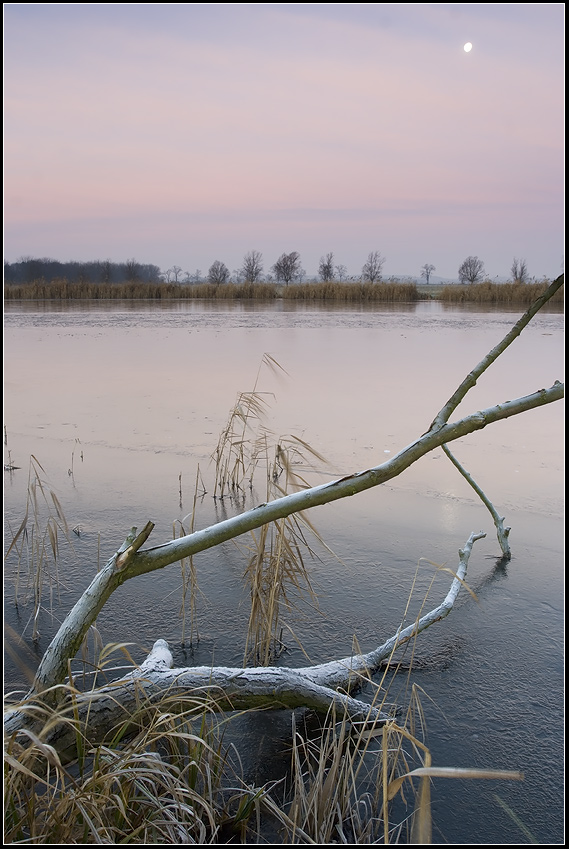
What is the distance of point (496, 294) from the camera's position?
23438 millimetres

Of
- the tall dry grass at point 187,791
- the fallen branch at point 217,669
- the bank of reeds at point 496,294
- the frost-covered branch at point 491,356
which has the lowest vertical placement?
the tall dry grass at point 187,791

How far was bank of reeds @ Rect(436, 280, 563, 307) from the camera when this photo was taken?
21922 millimetres

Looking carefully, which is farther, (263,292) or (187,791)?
(263,292)

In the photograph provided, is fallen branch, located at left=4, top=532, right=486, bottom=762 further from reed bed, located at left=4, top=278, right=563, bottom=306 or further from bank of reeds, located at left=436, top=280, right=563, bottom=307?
reed bed, located at left=4, top=278, right=563, bottom=306

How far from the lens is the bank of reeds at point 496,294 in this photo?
2192cm

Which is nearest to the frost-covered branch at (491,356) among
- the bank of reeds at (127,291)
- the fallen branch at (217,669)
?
the fallen branch at (217,669)

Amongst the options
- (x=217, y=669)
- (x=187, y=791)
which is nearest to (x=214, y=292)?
(x=217, y=669)

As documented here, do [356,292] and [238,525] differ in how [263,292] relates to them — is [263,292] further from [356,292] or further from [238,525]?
[238,525]

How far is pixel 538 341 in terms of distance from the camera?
11.5m

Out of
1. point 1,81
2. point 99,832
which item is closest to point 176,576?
Result: point 99,832

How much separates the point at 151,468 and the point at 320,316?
41.5 ft

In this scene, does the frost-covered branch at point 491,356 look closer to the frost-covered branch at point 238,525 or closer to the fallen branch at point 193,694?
the frost-covered branch at point 238,525

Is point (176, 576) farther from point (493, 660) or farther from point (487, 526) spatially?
point (487, 526)

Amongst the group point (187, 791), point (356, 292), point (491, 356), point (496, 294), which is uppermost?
point (356, 292)
